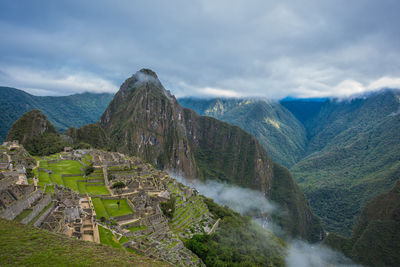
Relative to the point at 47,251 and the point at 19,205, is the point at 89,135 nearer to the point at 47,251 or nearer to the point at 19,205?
the point at 19,205

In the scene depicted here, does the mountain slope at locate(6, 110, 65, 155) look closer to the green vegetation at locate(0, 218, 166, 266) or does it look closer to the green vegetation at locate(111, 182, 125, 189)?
the green vegetation at locate(111, 182, 125, 189)

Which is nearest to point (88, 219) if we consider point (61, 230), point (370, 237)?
point (61, 230)

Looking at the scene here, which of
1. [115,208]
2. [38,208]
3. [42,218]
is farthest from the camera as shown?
[115,208]

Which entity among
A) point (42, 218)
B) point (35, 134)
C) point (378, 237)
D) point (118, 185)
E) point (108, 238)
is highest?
point (35, 134)

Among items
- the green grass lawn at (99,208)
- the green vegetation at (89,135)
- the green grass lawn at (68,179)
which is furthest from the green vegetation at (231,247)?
the green vegetation at (89,135)

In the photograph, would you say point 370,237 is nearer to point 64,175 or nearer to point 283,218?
point 283,218

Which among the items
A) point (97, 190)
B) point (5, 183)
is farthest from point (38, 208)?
point (97, 190)

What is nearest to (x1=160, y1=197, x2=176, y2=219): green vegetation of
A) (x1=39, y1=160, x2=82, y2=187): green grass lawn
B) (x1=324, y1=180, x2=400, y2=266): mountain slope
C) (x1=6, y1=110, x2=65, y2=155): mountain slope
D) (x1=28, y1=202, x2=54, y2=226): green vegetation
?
(x1=39, y1=160, x2=82, y2=187): green grass lawn
